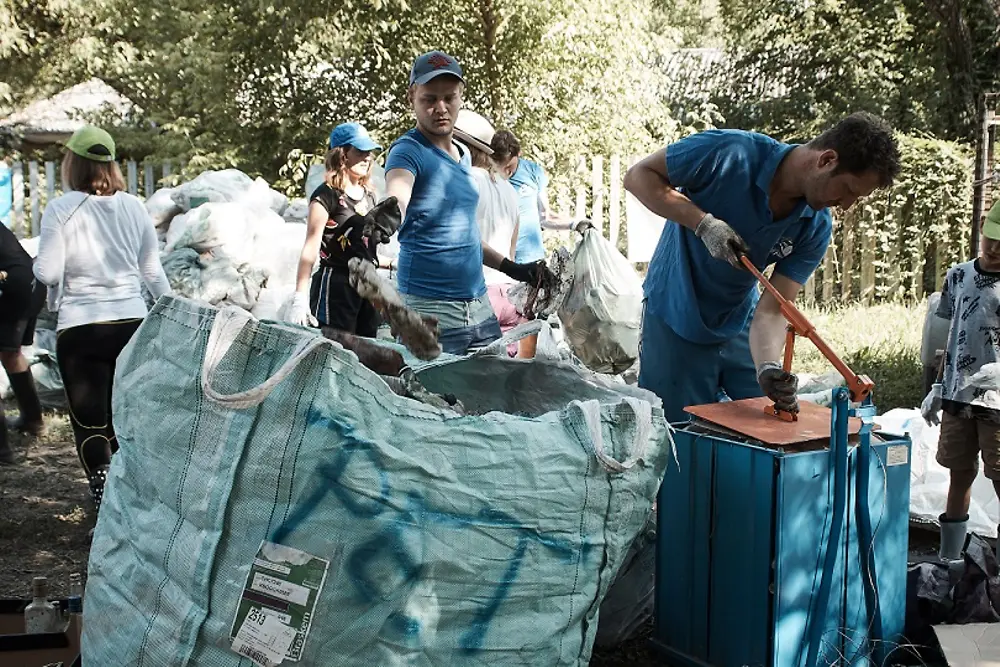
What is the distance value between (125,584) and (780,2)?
43.6ft

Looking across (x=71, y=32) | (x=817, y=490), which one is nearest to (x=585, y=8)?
(x=817, y=490)

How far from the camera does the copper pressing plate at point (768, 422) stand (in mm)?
2482

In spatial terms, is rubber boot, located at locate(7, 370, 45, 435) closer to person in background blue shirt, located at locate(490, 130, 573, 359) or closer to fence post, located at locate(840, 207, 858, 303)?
person in background blue shirt, located at locate(490, 130, 573, 359)

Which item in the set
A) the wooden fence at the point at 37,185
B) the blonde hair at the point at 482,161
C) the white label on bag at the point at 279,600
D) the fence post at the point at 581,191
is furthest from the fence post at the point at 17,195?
the white label on bag at the point at 279,600

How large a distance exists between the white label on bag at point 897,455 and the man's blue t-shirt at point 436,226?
4.93 feet

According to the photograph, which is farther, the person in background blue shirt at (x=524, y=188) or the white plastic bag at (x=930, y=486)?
the person in background blue shirt at (x=524, y=188)

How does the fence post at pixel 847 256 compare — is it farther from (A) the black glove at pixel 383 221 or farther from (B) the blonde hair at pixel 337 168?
(A) the black glove at pixel 383 221

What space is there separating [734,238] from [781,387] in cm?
40

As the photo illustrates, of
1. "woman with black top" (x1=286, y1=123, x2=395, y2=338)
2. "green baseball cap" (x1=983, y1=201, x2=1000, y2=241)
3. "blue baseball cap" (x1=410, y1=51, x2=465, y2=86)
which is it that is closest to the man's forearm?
"green baseball cap" (x1=983, y1=201, x2=1000, y2=241)

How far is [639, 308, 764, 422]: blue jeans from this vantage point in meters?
3.12

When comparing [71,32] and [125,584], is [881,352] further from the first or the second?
[71,32]

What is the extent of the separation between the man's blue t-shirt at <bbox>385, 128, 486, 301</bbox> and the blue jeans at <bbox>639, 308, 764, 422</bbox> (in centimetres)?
69

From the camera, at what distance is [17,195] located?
446 inches

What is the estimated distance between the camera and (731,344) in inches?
125
